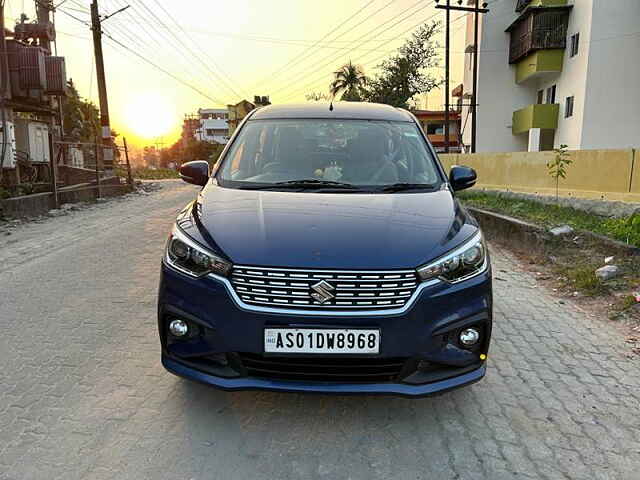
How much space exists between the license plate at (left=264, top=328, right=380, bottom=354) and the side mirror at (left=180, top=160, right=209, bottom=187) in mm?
1838

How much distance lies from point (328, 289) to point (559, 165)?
8.57 meters

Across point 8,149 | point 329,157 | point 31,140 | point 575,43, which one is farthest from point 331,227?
point 575,43

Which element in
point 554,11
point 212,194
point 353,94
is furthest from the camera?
point 353,94

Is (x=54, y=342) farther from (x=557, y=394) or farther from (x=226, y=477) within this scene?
(x=557, y=394)

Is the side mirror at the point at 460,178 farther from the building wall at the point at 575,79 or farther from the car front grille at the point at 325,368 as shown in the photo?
the building wall at the point at 575,79

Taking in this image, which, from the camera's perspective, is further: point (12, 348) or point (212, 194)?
point (12, 348)

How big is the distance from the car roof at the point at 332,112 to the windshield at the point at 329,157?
0.27 ft

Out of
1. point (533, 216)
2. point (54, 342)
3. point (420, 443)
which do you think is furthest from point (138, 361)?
point (533, 216)

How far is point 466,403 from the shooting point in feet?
9.44

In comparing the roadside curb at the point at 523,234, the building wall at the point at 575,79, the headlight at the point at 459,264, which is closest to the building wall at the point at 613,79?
the building wall at the point at 575,79

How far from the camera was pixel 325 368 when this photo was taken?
2.40m

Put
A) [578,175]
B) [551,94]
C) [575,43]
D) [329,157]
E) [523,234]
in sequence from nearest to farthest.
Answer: [329,157], [523,234], [578,175], [575,43], [551,94]

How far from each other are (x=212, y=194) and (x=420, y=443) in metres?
1.92

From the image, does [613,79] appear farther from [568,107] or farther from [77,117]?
[77,117]
